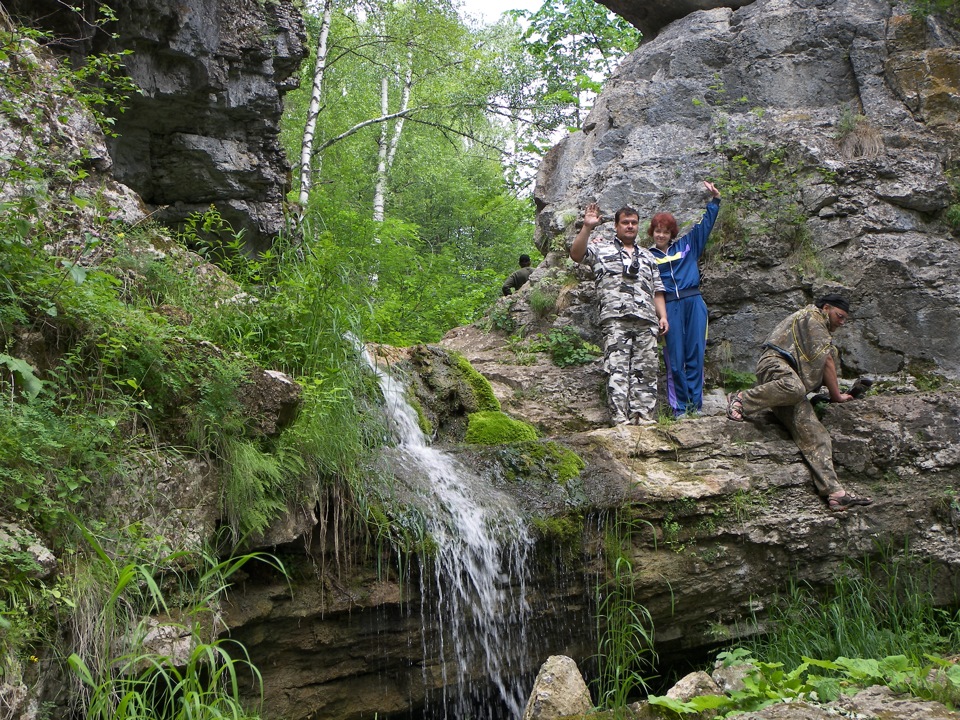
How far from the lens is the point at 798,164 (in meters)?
10.1

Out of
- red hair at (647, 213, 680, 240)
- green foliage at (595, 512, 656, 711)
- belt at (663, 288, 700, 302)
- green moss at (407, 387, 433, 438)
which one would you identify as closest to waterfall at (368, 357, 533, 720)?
green foliage at (595, 512, 656, 711)

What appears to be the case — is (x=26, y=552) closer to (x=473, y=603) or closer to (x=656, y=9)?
(x=473, y=603)

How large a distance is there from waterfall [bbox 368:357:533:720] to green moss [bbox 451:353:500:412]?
2132 millimetres

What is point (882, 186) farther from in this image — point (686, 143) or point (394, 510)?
point (394, 510)

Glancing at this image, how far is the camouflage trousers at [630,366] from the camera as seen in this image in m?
8.08

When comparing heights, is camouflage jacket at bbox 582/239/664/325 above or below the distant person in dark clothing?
below

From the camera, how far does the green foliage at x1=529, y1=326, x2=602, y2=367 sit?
30.8ft

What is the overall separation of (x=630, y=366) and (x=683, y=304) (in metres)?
1.05

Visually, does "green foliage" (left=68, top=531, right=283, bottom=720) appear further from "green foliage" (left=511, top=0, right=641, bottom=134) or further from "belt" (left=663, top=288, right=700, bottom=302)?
"green foliage" (left=511, top=0, right=641, bottom=134)

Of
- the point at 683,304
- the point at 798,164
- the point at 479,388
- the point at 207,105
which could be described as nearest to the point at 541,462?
the point at 479,388

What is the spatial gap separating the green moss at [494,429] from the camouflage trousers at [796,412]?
191 centimetres

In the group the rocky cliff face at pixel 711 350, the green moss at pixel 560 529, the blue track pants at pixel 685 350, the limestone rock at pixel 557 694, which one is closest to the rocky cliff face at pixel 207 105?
the rocky cliff face at pixel 711 350

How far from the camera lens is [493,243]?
81.6 feet

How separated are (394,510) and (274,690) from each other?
4.23 feet
